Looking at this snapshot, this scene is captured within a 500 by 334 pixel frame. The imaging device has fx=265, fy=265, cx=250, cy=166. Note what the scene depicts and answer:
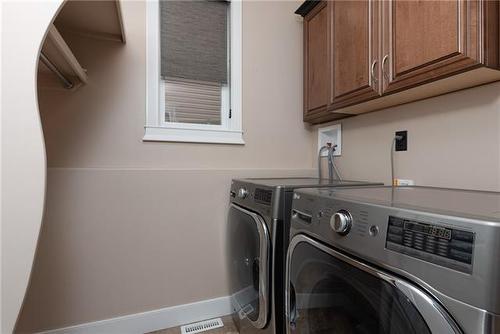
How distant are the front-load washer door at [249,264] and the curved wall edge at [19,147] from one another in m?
0.85

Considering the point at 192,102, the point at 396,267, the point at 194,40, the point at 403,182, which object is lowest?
the point at 396,267

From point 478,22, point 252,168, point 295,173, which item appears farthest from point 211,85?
point 478,22

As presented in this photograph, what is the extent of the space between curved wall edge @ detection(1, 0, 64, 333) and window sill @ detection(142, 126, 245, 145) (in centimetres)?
82

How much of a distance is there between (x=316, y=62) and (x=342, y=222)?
4.58 ft

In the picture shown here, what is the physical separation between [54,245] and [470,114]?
2.18m

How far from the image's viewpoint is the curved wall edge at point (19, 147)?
82cm

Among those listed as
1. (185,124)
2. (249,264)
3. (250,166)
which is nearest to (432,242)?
(249,264)

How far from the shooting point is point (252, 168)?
6.35ft

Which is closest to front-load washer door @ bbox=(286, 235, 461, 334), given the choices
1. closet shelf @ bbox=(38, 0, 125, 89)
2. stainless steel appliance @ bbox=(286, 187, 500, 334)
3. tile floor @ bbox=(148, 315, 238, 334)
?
stainless steel appliance @ bbox=(286, 187, 500, 334)

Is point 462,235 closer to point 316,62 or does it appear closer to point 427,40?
point 427,40

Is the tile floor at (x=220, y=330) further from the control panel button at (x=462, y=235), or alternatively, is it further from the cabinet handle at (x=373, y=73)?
the cabinet handle at (x=373, y=73)

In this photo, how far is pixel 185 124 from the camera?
1805 mm

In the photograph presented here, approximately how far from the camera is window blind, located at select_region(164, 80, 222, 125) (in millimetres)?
1807

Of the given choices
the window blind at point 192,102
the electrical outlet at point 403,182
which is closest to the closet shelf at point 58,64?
the window blind at point 192,102
